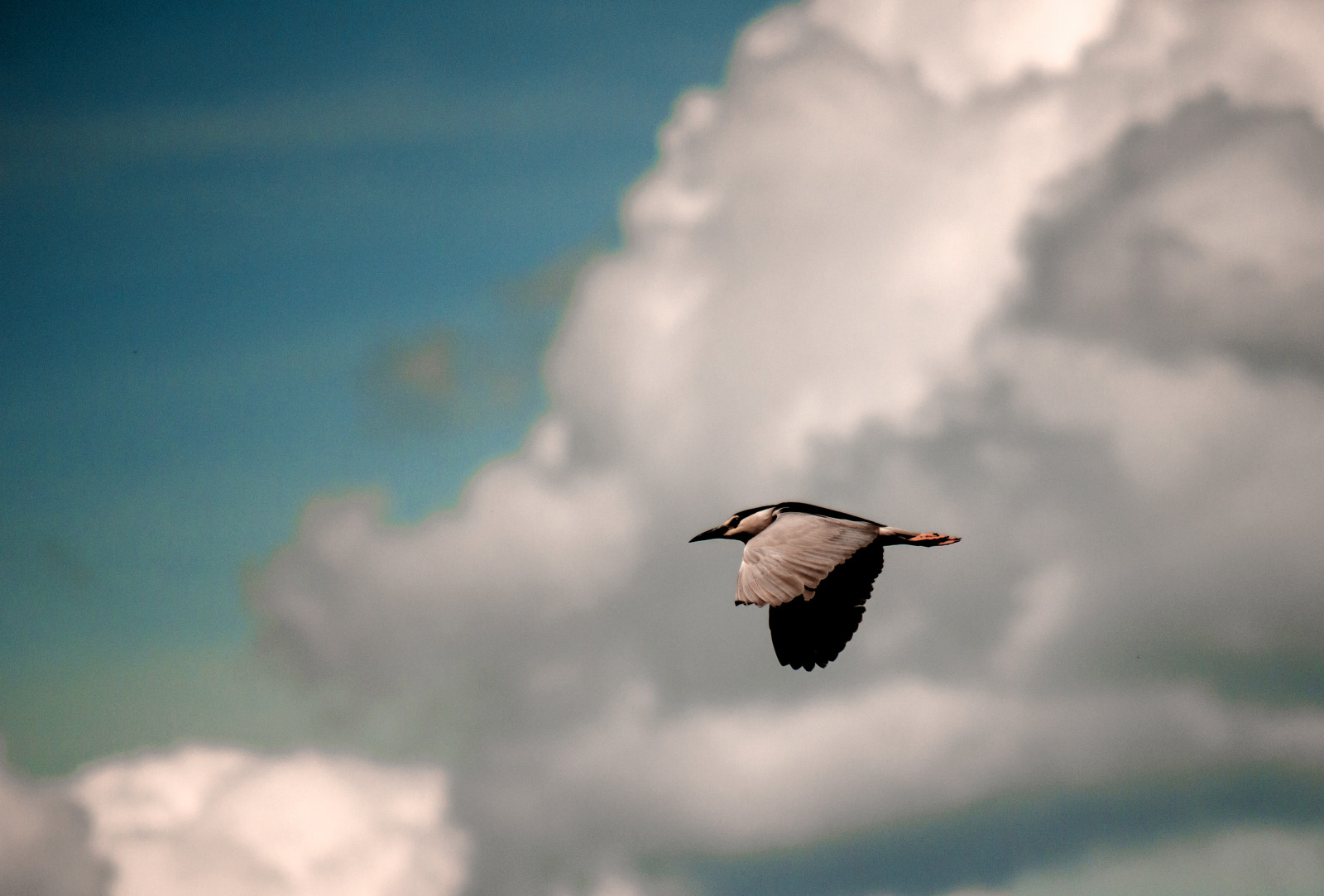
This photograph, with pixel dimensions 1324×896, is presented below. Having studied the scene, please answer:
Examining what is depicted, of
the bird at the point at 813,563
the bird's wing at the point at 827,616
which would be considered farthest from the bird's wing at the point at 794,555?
the bird's wing at the point at 827,616

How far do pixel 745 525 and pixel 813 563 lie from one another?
5988mm

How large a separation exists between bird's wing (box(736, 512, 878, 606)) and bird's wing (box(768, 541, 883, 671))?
3036mm

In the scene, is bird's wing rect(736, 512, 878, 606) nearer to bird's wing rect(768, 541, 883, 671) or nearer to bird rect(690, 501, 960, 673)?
bird rect(690, 501, 960, 673)

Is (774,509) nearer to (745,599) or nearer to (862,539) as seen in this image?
(862,539)

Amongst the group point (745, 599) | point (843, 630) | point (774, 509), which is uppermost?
point (774, 509)

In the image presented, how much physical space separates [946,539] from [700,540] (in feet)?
20.2

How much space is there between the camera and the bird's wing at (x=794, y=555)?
910 inches

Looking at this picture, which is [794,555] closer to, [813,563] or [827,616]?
[813,563]

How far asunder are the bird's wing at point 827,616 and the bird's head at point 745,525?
193cm

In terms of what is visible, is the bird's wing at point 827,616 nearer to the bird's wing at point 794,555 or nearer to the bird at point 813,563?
the bird at point 813,563

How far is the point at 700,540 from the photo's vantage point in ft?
104

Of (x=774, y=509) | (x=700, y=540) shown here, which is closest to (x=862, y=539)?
(x=774, y=509)

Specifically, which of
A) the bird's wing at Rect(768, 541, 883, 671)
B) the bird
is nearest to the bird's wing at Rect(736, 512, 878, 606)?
the bird

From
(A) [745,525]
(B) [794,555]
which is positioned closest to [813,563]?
(B) [794,555]
